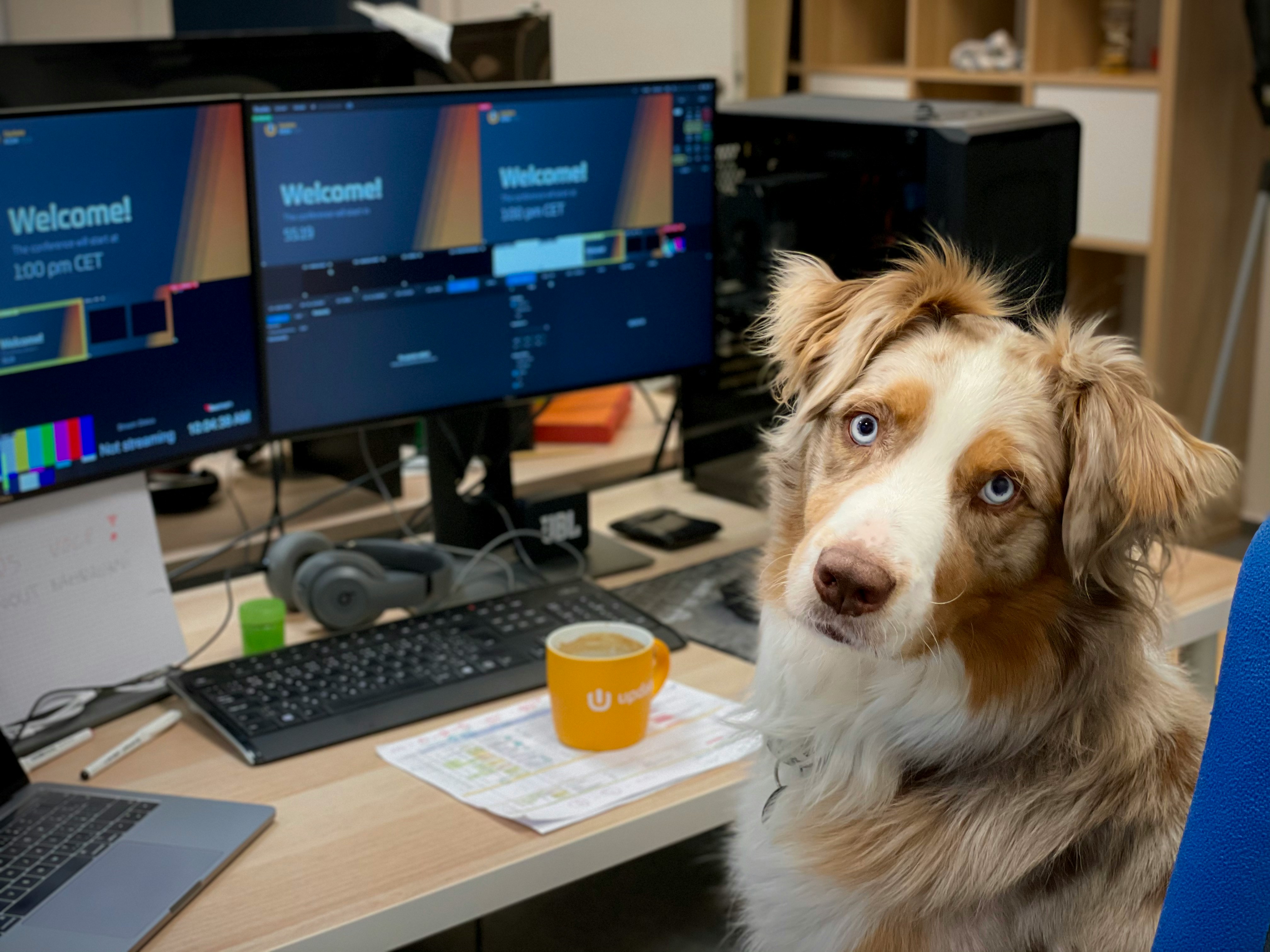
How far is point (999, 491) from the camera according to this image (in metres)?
1.04

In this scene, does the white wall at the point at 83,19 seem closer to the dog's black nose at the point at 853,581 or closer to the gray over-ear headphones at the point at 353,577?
the gray over-ear headphones at the point at 353,577

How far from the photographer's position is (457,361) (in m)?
1.69

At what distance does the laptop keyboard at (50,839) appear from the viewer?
1.05 metres

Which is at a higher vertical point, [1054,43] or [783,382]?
[1054,43]

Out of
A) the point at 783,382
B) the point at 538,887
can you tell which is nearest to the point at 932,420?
the point at 783,382

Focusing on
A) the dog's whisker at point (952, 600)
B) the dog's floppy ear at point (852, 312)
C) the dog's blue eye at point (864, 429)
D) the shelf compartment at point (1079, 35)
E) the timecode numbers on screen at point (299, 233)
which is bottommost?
the dog's whisker at point (952, 600)

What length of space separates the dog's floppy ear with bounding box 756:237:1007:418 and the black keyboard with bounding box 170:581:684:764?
459 millimetres

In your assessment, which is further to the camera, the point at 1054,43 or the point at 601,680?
the point at 1054,43

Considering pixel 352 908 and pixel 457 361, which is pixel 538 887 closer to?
pixel 352 908

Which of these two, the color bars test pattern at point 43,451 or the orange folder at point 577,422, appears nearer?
the color bars test pattern at point 43,451

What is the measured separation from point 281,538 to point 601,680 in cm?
57

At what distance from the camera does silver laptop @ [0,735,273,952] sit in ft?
3.31

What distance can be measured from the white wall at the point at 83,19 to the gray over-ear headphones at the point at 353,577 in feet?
11.3

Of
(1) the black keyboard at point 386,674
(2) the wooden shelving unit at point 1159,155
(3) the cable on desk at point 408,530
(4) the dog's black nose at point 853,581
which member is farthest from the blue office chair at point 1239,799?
(2) the wooden shelving unit at point 1159,155
